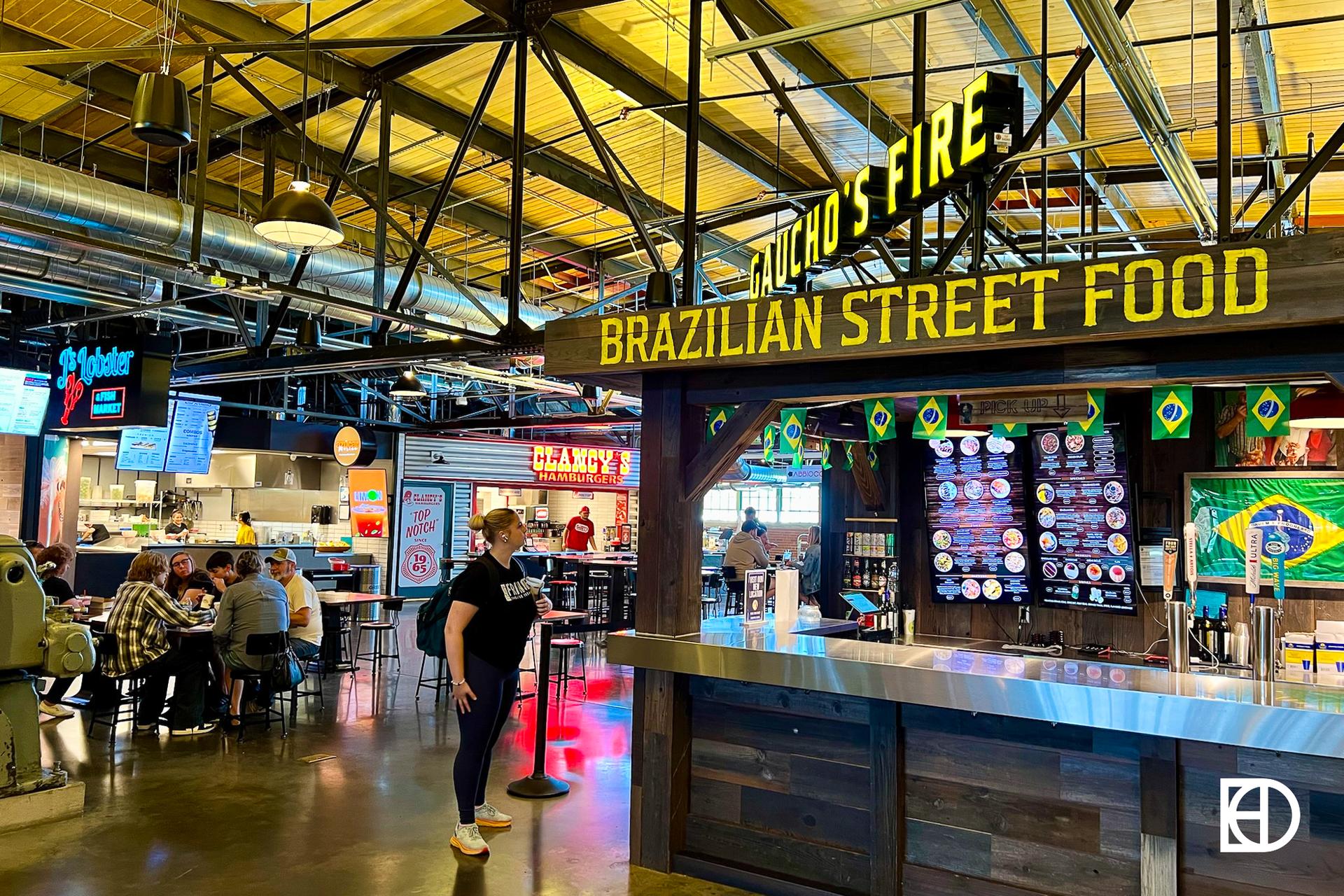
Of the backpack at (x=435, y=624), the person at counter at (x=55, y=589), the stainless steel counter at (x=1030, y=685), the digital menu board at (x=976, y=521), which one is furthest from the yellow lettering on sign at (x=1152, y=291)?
the person at counter at (x=55, y=589)

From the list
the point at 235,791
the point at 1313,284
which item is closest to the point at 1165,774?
the point at 1313,284

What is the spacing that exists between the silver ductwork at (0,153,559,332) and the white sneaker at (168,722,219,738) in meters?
3.43

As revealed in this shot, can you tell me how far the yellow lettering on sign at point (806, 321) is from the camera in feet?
14.1

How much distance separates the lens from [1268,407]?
4.15m

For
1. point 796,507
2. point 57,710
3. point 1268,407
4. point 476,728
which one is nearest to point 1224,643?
point 1268,407

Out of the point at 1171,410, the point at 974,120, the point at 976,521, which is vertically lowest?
the point at 976,521

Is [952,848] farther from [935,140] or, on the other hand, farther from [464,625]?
[935,140]

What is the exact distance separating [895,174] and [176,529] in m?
14.7

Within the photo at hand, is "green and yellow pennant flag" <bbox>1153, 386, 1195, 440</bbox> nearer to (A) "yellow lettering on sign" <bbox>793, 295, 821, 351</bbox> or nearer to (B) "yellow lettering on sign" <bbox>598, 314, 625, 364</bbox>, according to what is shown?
(A) "yellow lettering on sign" <bbox>793, 295, 821, 351</bbox>

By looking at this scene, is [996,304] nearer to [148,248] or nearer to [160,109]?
[160,109]

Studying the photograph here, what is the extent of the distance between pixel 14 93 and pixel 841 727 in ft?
25.7

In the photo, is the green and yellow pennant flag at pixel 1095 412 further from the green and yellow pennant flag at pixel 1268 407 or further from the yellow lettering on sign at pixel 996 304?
the yellow lettering on sign at pixel 996 304

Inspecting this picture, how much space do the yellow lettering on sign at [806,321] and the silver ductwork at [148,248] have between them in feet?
15.4

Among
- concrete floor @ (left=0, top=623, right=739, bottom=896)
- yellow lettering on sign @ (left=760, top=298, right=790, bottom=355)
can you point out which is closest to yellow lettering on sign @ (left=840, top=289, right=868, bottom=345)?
yellow lettering on sign @ (left=760, top=298, right=790, bottom=355)
